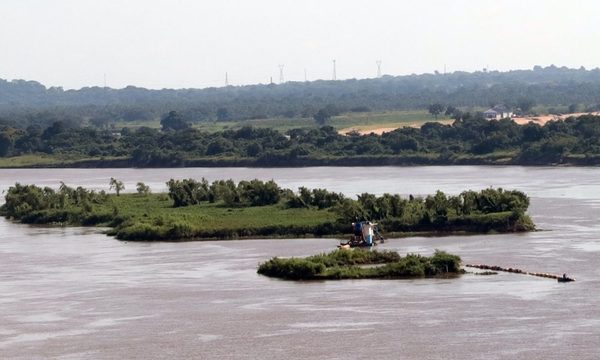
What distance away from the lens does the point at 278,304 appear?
33094 mm

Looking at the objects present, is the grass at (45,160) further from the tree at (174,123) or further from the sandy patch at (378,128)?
the tree at (174,123)

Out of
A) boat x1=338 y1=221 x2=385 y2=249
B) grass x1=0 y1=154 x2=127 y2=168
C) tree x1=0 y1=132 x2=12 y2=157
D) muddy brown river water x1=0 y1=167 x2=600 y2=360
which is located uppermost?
tree x1=0 y1=132 x2=12 y2=157

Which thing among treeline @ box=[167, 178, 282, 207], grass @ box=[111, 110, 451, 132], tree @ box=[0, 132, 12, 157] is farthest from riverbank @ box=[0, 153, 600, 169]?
treeline @ box=[167, 178, 282, 207]

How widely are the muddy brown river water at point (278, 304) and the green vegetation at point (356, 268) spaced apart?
590mm

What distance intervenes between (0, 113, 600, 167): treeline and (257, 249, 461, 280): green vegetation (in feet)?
154

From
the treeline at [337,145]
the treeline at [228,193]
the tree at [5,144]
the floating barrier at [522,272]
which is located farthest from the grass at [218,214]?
the tree at [5,144]

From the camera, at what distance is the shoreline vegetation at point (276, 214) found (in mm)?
46000

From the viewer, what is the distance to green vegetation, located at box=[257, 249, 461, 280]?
36625mm

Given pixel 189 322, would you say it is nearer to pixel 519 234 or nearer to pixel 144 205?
pixel 519 234

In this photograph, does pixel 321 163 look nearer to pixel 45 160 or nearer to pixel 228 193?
pixel 45 160

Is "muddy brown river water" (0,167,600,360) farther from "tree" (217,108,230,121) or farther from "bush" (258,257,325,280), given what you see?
"tree" (217,108,230,121)

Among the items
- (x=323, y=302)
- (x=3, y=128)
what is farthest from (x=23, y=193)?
(x=3, y=128)

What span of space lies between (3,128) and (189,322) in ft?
285

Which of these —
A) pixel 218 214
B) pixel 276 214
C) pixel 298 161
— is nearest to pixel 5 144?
pixel 298 161
